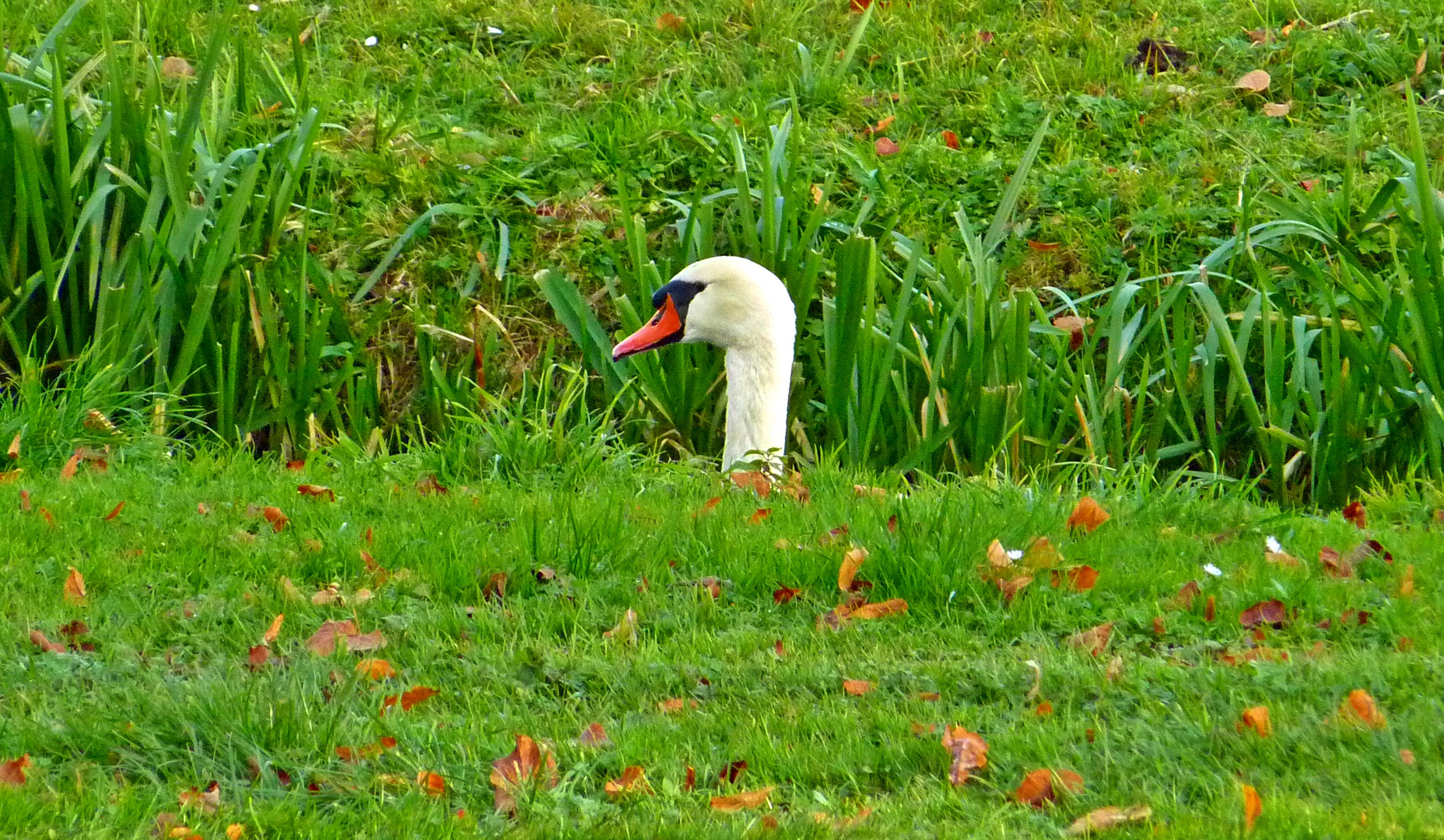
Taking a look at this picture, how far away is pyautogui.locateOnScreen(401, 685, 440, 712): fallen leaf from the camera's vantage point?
10.3 ft

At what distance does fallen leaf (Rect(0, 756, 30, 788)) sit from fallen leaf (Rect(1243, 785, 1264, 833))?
1987mm

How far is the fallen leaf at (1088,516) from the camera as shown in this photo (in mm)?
4070

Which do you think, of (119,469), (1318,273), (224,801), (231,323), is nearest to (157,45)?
(231,323)

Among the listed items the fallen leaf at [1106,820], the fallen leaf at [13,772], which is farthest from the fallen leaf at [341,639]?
the fallen leaf at [1106,820]

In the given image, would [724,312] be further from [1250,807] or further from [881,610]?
[1250,807]

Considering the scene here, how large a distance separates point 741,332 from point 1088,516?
1452 mm

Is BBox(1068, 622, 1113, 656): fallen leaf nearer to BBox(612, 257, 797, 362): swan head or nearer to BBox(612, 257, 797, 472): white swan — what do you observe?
BBox(612, 257, 797, 472): white swan

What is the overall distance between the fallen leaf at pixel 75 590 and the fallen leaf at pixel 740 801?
5.41 feet

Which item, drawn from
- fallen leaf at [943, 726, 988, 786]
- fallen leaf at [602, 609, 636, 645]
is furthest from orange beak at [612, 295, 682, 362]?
fallen leaf at [943, 726, 988, 786]

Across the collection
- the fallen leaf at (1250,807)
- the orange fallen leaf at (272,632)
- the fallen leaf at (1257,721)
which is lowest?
the orange fallen leaf at (272,632)

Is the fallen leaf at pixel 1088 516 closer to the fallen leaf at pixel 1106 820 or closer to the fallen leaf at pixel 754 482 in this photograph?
the fallen leaf at pixel 754 482

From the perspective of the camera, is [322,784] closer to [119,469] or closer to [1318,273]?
[119,469]

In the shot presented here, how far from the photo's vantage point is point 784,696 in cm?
318

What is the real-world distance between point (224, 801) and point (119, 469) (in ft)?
7.30
